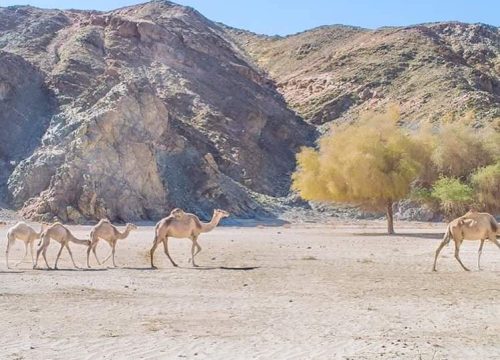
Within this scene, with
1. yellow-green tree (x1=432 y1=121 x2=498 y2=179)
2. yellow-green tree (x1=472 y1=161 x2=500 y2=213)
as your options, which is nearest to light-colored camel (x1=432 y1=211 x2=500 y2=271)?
yellow-green tree (x1=472 y1=161 x2=500 y2=213)

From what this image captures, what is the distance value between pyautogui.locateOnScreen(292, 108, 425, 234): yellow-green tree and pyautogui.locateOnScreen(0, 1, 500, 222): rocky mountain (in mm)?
13097

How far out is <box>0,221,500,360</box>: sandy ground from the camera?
9.18 meters

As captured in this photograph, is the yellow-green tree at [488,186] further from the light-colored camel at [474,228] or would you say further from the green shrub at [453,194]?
the light-colored camel at [474,228]

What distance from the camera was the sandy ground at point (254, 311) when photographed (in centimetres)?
918

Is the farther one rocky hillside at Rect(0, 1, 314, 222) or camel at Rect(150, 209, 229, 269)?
rocky hillside at Rect(0, 1, 314, 222)

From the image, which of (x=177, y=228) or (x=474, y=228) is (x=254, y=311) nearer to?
(x=177, y=228)

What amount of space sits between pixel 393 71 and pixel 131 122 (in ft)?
170

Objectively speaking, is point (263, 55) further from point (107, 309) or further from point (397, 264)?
point (107, 309)

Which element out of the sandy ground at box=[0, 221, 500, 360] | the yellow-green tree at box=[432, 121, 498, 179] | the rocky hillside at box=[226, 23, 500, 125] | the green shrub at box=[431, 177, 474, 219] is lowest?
the sandy ground at box=[0, 221, 500, 360]

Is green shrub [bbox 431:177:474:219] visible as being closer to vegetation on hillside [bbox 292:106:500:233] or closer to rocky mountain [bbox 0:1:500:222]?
vegetation on hillside [bbox 292:106:500:233]

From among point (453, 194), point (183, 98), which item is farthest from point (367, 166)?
point (183, 98)

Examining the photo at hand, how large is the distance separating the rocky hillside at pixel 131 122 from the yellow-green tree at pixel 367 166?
43.1ft

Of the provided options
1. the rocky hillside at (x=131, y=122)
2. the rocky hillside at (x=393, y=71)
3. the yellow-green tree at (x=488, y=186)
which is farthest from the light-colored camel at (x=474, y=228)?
the rocky hillside at (x=393, y=71)

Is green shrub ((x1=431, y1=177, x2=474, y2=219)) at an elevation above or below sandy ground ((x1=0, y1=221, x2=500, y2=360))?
above
